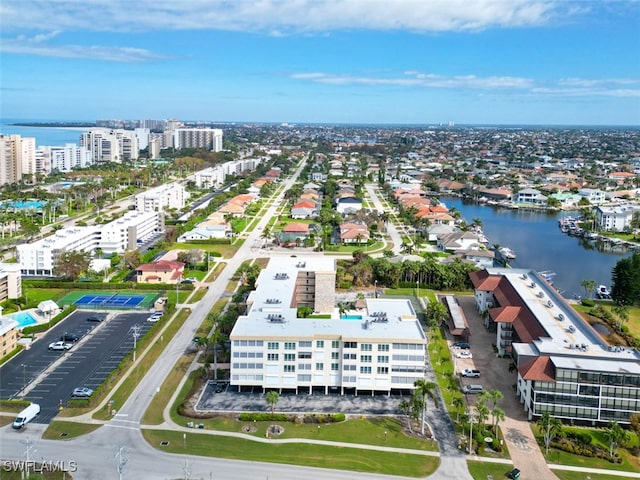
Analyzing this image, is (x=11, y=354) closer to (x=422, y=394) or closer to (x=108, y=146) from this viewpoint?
(x=422, y=394)

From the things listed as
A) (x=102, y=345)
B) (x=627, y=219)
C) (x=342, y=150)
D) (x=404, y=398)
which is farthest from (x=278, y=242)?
(x=342, y=150)

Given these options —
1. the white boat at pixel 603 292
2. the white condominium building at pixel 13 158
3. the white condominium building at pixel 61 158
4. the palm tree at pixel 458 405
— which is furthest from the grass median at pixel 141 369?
the white condominium building at pixel 61 158

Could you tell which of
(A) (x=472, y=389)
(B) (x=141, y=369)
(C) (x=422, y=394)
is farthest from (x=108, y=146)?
(C) (x=422, y=394)

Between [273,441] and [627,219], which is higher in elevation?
[627,219]

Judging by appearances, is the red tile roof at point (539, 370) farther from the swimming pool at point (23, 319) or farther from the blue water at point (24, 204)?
the blue water at point (24, 204)

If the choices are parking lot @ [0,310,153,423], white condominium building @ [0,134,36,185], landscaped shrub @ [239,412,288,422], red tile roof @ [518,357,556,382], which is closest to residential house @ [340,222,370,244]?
parking lot @ [0,310,153,423]

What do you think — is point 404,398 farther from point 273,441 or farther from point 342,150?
point 342,150

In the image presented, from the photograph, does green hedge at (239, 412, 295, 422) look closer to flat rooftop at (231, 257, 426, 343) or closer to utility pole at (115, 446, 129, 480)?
flat rooftop at (231, 257, 426, 343)
